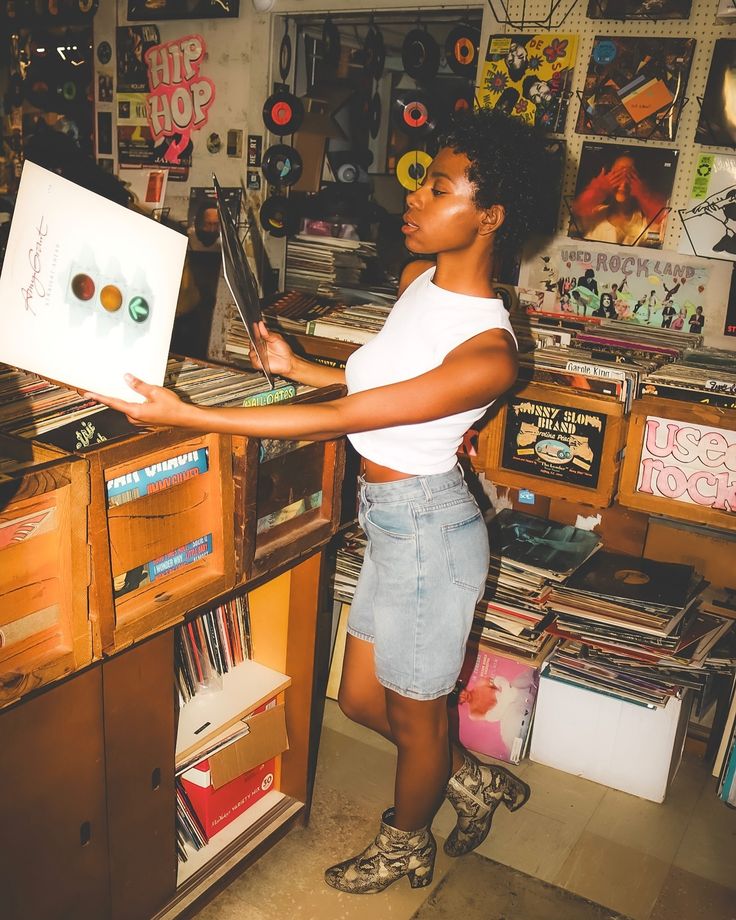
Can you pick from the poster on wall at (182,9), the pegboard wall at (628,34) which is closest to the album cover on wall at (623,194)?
the pegboard wall at (628,34)

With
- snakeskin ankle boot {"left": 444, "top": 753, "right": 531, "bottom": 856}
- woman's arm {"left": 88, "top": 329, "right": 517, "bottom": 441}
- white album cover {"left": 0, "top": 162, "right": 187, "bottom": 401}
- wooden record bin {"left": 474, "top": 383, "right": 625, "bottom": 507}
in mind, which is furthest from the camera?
wooden record bin {"left": 474, "top": 383, "right": 625, "bottom": 507}

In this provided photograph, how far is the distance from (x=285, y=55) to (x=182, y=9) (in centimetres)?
47

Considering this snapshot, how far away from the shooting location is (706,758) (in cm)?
251

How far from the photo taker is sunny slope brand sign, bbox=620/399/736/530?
82.9 inches

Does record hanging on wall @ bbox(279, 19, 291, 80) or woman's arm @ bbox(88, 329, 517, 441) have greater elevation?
record hanging on wall @ bbox(279, 19, 291, 80)

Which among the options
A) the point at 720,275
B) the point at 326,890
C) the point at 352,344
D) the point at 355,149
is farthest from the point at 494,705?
the point at 355,149

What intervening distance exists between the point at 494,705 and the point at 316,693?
678 mm

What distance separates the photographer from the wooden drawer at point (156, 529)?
51.7 inches

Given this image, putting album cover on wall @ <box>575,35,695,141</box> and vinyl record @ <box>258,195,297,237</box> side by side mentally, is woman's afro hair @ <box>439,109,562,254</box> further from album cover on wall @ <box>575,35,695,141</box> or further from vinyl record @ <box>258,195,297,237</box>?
vinyl record @ <box>258,195,297,237</box>

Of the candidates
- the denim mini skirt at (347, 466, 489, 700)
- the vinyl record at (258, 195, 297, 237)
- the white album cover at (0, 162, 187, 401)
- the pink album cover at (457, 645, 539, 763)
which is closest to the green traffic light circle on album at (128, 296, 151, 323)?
the white album cover at (0, 162, 187, 401)

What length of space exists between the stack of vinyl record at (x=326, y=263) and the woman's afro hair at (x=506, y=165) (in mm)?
1393

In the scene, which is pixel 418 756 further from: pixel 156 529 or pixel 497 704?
pixel 156 529

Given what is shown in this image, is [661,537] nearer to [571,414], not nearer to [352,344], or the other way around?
[571,414]

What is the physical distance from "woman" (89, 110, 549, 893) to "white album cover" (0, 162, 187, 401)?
9 cm
